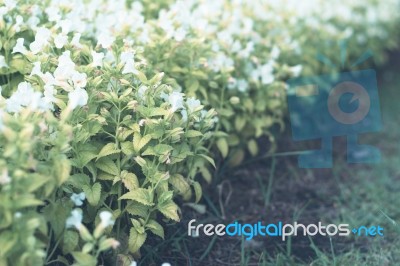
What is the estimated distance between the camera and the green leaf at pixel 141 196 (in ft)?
7.13

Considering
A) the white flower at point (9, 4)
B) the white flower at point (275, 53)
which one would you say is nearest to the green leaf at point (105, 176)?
the white flower at point (9, 4)

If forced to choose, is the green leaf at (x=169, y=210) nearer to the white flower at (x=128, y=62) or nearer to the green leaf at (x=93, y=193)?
the green leaf at (x=93, y=193)

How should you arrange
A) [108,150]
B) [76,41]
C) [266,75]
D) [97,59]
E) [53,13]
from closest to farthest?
[108,150]
[97,59]
[76,41]
[53,13]
[266,75]

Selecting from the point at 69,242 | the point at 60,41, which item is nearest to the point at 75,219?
the point at 69,242

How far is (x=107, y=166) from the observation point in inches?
88.5

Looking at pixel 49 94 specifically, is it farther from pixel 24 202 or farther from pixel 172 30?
pixel 172 30

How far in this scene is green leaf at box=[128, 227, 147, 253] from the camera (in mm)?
2174

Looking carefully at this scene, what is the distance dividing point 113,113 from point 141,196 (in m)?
0.38

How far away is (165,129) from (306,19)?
236 centimetres

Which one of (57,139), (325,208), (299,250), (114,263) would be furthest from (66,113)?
(325,208)

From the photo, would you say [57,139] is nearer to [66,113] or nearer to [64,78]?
[66,113]

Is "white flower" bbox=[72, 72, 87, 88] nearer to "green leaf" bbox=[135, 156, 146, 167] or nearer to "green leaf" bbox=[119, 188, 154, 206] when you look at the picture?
"green leaf" bbox=[135, 156, 146, 167]

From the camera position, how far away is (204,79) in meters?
3.01

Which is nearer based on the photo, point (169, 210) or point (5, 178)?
point (5, 178)
